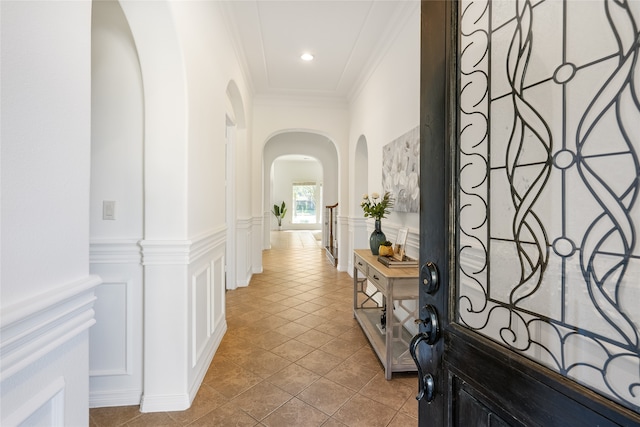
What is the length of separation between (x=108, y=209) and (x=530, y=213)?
82.2 inches

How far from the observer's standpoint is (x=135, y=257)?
71.7 inches

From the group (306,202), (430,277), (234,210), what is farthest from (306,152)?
(430,277)

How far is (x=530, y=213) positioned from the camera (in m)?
0.60

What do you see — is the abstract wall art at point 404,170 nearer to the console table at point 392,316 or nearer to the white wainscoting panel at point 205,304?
the console table at point 392,316

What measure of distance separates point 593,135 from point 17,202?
3.63 feet

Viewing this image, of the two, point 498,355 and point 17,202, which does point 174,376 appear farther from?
point 498,355

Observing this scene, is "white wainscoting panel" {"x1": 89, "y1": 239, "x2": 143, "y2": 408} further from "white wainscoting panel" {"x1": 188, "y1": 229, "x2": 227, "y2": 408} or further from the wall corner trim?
the wall corner trim

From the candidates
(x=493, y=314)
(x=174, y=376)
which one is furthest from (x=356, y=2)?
(x=174, y=376)

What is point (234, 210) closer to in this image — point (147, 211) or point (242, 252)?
point (242, 252)

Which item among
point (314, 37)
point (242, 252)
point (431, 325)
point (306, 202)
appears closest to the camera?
point (431, 325)

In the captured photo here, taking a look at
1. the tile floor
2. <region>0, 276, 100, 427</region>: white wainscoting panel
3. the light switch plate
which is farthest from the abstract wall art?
<region>0, 276, 100, 427</region>: white wainscoting panel

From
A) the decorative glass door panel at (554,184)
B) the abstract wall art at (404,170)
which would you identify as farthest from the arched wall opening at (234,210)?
the decorative glass door panel at (554,184)

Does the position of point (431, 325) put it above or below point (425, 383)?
above

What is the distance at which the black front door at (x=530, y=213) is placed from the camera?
18.0 inches
